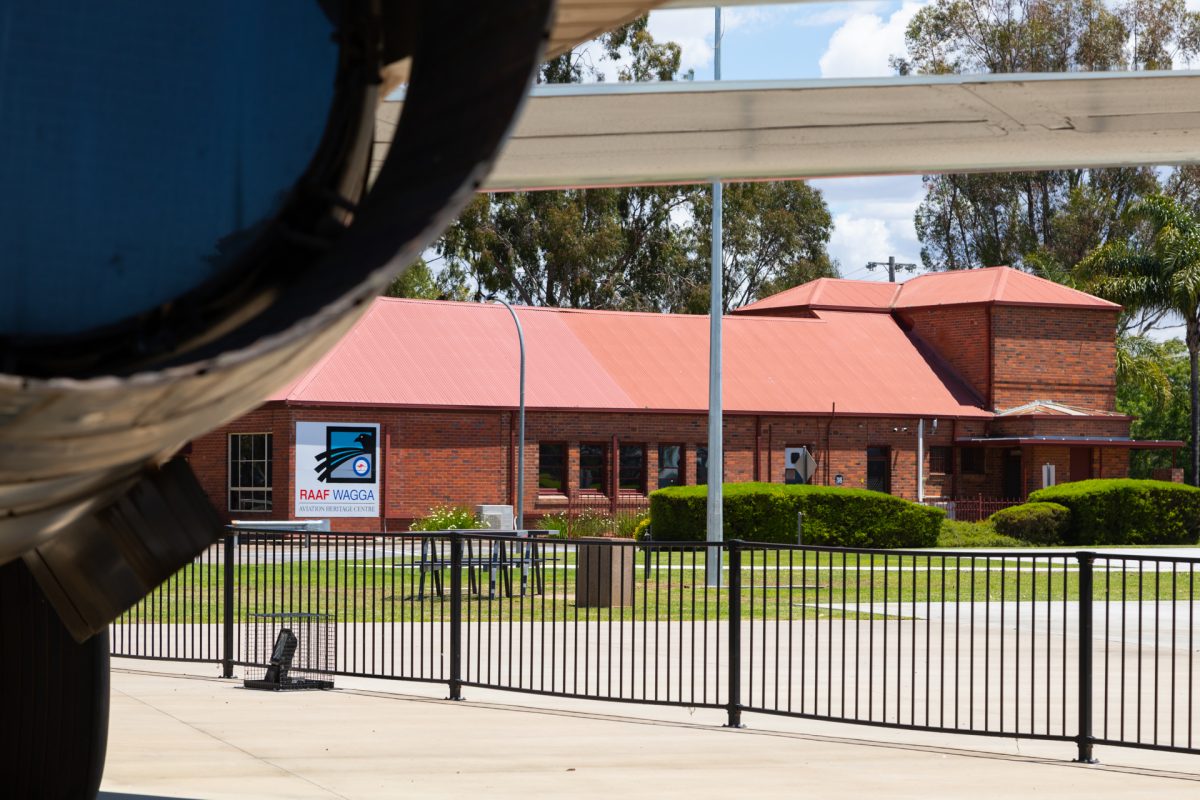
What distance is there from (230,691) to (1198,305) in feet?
167

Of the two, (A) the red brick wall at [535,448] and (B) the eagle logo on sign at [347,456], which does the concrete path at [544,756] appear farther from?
(A) the red brick wall at [535,448]

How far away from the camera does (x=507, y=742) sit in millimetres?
10484

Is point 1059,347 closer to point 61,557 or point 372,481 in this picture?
point 372,481

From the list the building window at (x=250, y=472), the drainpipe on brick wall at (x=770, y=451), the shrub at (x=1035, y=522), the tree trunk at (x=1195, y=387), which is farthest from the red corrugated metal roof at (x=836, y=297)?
the building window at (x=250, y=472)

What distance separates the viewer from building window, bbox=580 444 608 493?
147 feet

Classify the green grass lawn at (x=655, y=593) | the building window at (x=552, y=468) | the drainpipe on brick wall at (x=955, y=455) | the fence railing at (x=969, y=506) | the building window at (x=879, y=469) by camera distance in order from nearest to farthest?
the green grass lawn at (x=655, y=593), the building window at (x=552, y=468), the fence railing at (x=969, y=506), the building window at (x=879, y=469), the drainpipe on brick wall at (x=955, y=455)

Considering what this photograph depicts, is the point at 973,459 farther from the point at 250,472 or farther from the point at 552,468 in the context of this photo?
the point at 250,472

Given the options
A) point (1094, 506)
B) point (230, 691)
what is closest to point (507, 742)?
point (230, 691)

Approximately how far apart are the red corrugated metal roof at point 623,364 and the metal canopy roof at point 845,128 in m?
34.0

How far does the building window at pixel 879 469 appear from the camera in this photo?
49.1 m

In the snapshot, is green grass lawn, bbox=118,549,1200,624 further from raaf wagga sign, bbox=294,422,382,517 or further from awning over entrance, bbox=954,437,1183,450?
awning over entrance, bbox=954,437,1183,450

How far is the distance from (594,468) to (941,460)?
1193 cm

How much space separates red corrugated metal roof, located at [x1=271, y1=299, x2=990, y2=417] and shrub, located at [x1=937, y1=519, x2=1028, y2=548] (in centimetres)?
603

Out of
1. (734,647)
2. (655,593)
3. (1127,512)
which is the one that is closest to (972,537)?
(1127,512)
